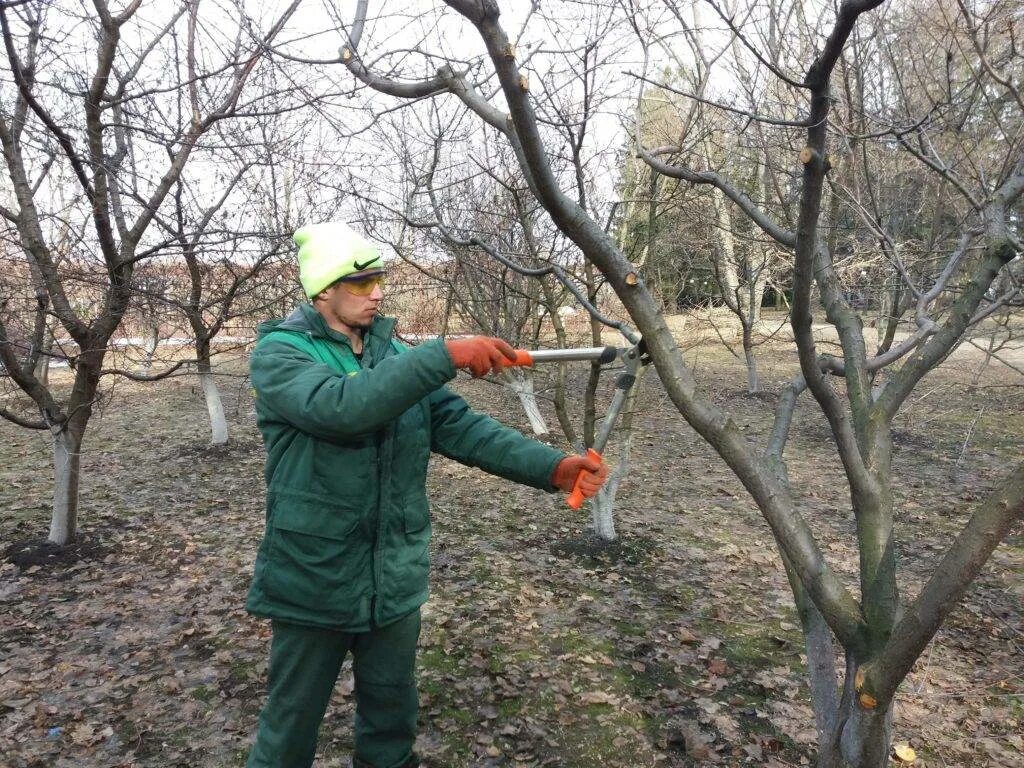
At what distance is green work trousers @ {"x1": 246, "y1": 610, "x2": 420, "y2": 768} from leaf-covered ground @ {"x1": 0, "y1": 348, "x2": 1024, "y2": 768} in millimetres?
658

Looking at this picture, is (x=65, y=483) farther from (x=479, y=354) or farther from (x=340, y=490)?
(x=479, y=354)

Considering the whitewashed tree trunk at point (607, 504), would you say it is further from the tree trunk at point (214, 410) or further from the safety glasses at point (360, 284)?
the tree trunk at point (214, 410)

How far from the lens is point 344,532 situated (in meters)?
1.94

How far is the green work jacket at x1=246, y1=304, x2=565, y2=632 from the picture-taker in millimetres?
1821

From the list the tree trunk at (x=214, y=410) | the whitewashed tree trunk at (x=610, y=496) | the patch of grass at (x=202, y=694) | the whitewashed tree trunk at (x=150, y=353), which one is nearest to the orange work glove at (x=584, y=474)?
the patch of grass at (x=202, y=694)

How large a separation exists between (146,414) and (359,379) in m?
10.3

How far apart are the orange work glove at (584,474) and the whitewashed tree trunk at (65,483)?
3.97 m

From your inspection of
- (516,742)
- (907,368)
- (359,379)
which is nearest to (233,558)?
(516,742)

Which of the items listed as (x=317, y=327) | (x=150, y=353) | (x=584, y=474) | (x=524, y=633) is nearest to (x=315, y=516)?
(x=317, y=327)

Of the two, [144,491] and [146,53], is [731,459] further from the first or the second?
[144,491]

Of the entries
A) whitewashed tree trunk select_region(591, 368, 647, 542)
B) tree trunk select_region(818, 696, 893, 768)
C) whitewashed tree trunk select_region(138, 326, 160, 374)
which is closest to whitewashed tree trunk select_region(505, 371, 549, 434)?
whitewashed tree trunk select_region(591, 368, 647, 542)

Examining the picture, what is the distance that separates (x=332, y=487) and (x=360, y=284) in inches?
23.9

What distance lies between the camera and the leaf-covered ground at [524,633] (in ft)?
9.72

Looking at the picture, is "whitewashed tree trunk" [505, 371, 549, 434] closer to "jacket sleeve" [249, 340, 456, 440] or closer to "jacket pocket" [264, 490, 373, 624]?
"jacket pocket" [264, 490, 373, 624]
